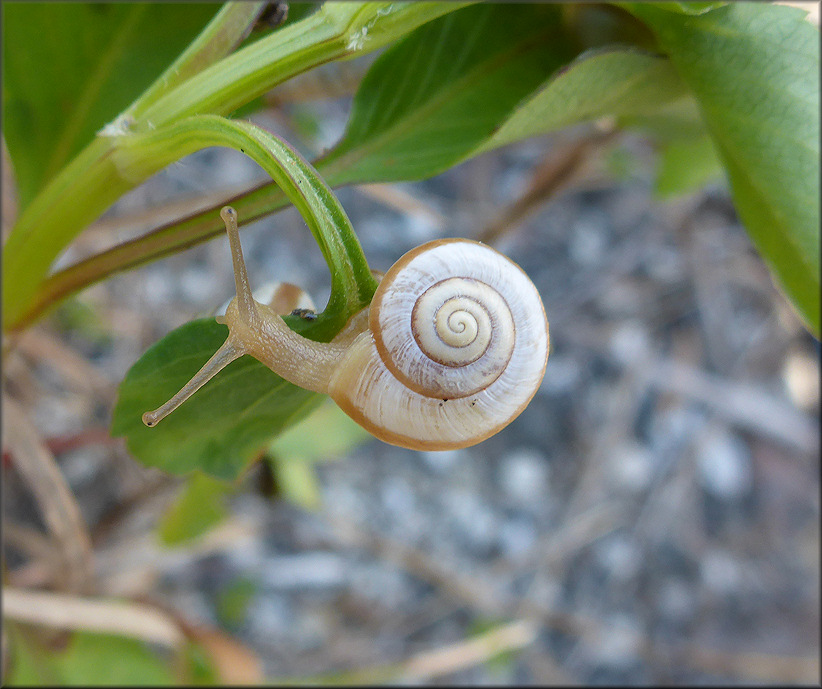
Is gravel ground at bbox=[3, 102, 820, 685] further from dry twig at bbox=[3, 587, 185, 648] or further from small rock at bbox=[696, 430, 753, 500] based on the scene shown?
dry twig at bbox=[3, 587, 185, 648]

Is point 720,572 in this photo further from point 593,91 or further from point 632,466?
point 593,91

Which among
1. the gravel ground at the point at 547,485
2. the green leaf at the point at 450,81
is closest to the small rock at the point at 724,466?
the gravel ground at the point at 547,485

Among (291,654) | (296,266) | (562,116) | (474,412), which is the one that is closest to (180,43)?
(562,116)

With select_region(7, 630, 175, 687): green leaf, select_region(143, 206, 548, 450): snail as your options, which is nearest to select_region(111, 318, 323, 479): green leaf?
select_region(143, 206, 548, 450): snail

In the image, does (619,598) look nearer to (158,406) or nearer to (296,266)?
(296,266)

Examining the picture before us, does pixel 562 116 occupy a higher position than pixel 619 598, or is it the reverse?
pixel 562 116

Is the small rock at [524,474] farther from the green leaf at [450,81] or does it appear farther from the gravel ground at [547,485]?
the green leaf at [450,81]
